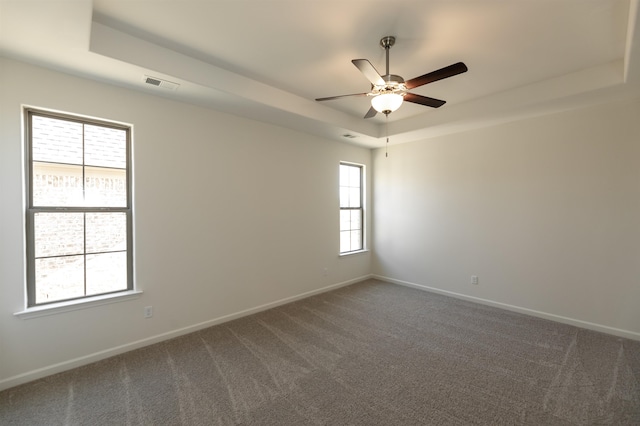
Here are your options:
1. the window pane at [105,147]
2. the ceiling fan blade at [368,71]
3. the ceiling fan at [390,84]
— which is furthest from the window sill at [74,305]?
the ceiling fan blade at [368,71]

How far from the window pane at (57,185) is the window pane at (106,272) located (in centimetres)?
57

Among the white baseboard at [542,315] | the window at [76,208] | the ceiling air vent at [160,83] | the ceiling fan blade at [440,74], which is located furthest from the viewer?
the white baseboard at [542,315]

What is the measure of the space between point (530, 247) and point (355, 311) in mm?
2513

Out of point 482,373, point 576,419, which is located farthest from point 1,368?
point 576,419

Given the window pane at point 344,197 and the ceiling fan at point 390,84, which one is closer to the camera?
the ceiling fan at point 390,84

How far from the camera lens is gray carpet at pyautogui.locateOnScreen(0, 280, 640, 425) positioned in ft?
6.40

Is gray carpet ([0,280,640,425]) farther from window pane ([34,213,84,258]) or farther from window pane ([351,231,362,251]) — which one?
window pane ([351,231,362,251])

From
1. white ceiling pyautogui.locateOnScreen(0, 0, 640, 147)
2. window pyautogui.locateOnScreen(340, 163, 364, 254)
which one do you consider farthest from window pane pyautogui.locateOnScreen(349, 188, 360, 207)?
white ceiling pyautogui.locateOnScreen(0, 0, 640, 147)

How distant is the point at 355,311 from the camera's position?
A: 3.83 metres

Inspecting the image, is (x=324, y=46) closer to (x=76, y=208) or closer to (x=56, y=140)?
(x=56, y=140)

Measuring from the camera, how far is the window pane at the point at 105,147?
2.66m

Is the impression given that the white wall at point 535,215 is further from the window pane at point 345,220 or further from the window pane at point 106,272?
the window pane at point 106,272

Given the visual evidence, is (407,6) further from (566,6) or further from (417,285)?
(417,285)

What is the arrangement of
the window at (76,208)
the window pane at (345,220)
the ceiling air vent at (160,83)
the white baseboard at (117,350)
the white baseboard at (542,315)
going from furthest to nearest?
the window pane at (345,220) → the white baseboard at (542,315) → the ceiling air vent at (160,83) → the window at (76,208) → the white baseboard at (117,350)
